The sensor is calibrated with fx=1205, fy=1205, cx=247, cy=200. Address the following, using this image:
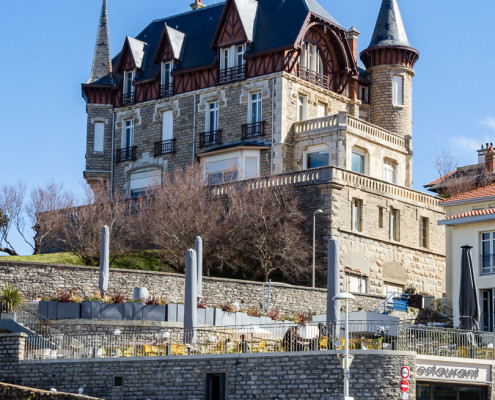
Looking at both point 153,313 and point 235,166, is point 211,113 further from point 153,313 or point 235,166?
point 153,313

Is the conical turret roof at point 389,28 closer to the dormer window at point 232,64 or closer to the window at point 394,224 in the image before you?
the dormer window at point 232,64

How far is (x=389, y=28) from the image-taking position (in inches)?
2397

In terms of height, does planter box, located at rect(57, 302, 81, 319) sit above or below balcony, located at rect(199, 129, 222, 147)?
below

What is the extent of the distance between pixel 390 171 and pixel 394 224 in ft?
19.0

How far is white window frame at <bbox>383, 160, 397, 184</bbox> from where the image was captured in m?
57.0

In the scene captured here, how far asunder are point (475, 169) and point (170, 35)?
18.5 m

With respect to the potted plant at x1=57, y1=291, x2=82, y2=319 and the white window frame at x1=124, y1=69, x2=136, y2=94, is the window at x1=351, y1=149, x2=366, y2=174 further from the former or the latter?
the potted plant at x1=57, y1=291, x2=82, y2=319

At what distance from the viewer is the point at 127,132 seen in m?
62.3

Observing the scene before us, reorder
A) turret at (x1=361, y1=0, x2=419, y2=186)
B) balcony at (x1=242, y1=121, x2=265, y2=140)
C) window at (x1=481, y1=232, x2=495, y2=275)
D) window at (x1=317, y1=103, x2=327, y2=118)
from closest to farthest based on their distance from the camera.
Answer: window at (x1=481, y1=232, x2=495, y2=275) < balcony at (x1=242, y1=121, x2=265, y2=140) < window at (x1=317, y1=103, x2=327, y2=118) < turret at (x1=361, y1=0, x2=419, y2=186)

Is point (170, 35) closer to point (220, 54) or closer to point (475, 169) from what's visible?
point (220, 54)

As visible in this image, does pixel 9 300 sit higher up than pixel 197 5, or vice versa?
pixel 197 5

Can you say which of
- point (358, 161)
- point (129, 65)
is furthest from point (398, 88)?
point (129, 65)

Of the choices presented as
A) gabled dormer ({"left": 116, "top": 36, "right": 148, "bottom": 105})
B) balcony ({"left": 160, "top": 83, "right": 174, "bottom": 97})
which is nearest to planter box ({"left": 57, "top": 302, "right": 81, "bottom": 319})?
balcony ({"left": 160, "top": 83, "right": 174, "bottom": 97})

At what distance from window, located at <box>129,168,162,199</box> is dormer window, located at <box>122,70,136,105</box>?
4098 millimetres
